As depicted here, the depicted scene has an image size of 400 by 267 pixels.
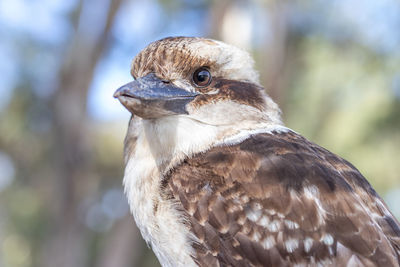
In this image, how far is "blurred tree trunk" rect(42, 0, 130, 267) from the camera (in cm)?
742

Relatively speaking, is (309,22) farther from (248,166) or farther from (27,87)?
(248,166)

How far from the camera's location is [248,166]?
2.36m

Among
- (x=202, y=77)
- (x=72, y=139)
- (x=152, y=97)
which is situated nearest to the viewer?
(x=152, y=97)

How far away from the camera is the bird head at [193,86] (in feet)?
8.12

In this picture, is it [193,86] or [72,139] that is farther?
[72,139]

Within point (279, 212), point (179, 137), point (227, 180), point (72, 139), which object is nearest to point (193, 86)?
point (179, 137)

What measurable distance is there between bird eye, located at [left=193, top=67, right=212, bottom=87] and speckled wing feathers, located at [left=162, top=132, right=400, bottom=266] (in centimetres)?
39

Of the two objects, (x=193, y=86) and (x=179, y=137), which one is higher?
(x=193, y=86)

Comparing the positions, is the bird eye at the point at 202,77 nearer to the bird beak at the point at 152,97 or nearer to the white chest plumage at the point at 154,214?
the bird beak at the point at 152,97

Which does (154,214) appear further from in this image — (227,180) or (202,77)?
(202,77)

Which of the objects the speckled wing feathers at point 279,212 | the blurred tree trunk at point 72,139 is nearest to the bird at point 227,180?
the speckled wing feathers at point 279,212

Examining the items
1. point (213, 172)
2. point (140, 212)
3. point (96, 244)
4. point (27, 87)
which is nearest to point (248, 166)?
point (213, 172)

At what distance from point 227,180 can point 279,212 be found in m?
0.25

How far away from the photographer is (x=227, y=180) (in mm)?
2311
